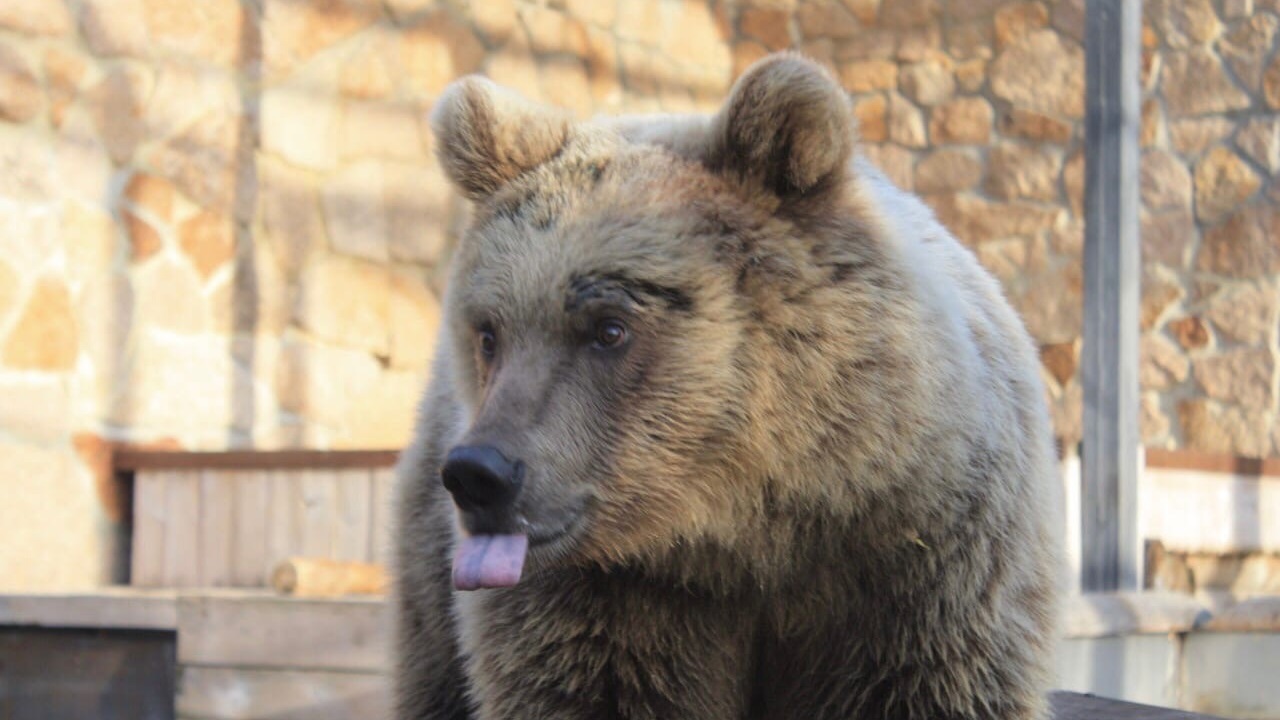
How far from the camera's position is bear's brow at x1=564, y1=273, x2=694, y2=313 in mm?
2518

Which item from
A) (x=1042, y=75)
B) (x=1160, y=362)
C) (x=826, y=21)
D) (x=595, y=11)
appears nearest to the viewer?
(x=1160, y=362)

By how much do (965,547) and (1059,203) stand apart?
20.0ft

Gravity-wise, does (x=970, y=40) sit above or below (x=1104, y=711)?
above

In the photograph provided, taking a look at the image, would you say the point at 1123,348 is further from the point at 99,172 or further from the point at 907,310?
the point at 99,172

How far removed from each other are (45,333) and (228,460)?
85cm

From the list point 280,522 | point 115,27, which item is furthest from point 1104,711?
point 115,27

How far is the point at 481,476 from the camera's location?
235 centimetres

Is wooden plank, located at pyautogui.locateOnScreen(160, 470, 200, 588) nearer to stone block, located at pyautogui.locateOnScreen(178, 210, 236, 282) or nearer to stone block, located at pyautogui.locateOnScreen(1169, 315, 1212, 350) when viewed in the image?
stone block, located at pyautogui.locateOnScreen(178, 210, 236, 282)

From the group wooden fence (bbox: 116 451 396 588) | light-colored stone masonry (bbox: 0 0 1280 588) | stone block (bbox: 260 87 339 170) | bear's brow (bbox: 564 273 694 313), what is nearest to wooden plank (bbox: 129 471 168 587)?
wooden fence (bbox: 116 451 396 588)

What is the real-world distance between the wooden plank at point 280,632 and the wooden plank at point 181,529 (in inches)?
45.0

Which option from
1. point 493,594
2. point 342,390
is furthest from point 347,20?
point 493,594

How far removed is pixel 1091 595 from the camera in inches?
Answer: 201

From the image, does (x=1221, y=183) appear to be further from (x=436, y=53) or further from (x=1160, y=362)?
(x=436, y=53)

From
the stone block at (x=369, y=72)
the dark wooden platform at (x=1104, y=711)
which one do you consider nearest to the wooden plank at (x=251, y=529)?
the stone block at (x=369, y=72)
